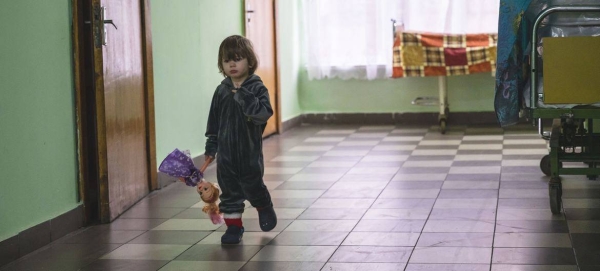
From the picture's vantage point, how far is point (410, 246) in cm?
369

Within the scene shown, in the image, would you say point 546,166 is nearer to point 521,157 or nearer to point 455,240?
point 521,157

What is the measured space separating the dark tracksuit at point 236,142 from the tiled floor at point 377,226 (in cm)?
24

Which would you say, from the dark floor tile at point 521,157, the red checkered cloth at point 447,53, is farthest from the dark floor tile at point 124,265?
the red checkered cloth at point 447,53

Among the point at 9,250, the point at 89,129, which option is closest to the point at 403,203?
the point at 89,129

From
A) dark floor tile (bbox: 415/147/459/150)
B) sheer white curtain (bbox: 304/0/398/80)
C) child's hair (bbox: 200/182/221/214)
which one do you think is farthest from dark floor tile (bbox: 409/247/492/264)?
sheer white curtain (bbox: 304/0/398/80)

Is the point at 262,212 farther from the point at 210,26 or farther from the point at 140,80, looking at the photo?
the point at 210,26

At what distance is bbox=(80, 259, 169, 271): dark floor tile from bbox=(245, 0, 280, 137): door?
4144 mm

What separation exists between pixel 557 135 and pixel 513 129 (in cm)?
379

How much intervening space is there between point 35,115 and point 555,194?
7.78ft

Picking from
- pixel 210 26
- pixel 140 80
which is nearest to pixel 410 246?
pixel 140 80

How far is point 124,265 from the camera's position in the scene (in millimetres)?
3533

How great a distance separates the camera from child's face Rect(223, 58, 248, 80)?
371 cm

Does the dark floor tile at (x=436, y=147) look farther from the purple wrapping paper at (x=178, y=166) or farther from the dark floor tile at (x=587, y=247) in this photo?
the purple wrapping paper at (x=178, y=166)

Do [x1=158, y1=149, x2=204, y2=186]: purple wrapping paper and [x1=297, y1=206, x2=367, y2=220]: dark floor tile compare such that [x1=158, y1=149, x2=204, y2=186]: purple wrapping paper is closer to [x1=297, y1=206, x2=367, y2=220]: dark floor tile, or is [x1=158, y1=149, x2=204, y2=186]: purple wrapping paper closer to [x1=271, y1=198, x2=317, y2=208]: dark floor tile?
[x1=297, y1=206, x2=367, y2=220]: dark floor tile
